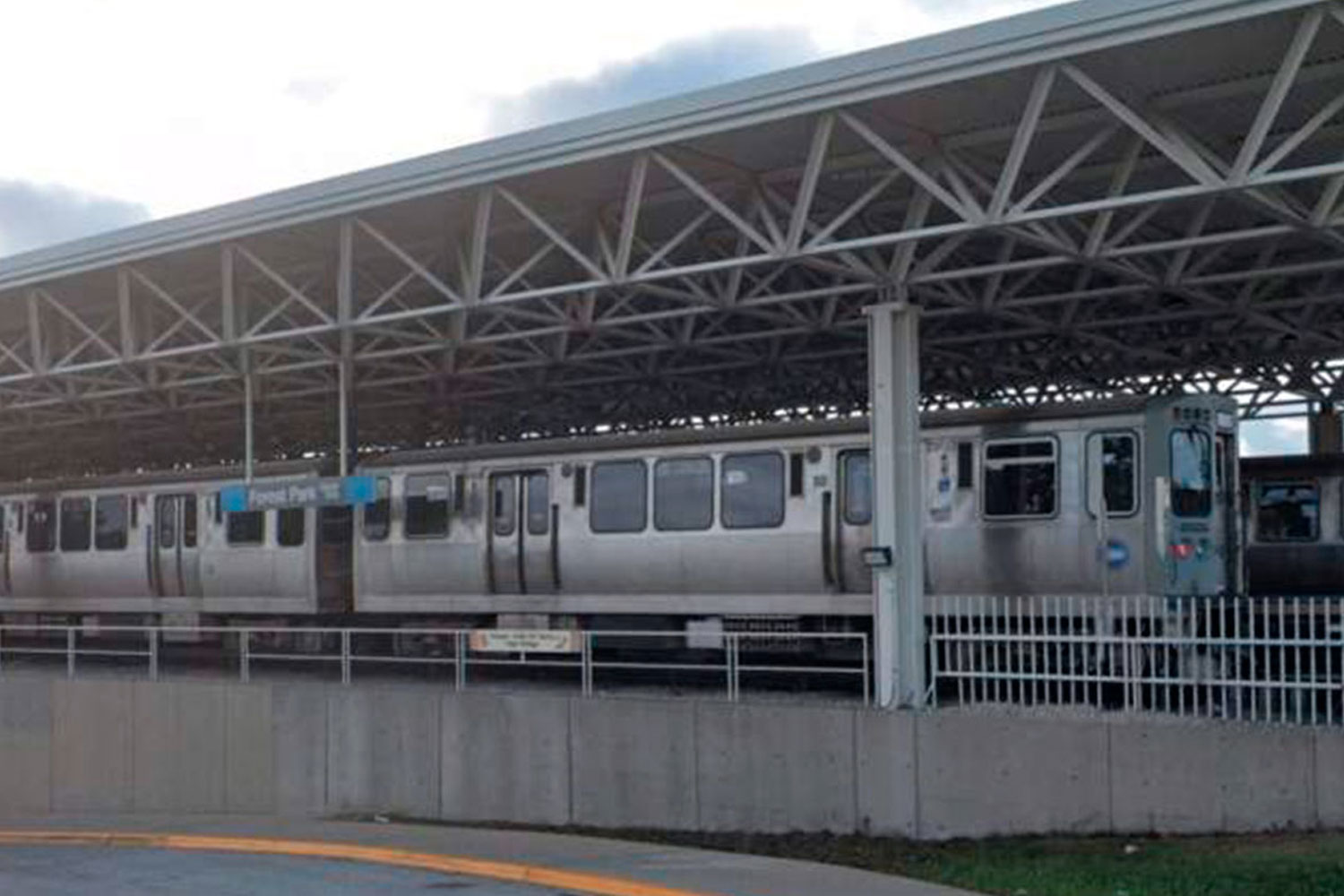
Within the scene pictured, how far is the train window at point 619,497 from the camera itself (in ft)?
70.8

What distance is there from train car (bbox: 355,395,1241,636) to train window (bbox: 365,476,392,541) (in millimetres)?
26

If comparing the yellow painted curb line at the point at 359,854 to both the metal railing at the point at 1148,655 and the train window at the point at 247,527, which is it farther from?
the train window at the point at 247,527

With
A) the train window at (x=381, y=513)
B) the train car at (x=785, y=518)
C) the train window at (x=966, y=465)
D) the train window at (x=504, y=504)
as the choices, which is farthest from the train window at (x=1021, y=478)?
the train window at (x=381, y=513)

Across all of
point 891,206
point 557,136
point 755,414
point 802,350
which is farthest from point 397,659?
point 755,414

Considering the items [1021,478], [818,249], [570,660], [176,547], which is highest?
[818,249]

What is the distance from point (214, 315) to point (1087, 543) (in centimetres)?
1497

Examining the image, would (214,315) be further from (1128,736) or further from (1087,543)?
(1128,736)

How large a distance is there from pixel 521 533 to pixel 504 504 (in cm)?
53

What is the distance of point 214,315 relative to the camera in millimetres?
26625

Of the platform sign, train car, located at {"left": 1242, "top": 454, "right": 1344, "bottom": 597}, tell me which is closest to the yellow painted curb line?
the platform sign

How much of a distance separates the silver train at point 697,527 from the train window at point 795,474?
2 cm

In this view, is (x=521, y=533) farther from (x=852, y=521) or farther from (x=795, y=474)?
(x=852, y=521)

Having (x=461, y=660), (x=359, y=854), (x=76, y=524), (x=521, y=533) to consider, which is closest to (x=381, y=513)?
(x=521, y=533)

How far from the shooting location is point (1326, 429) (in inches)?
1278
